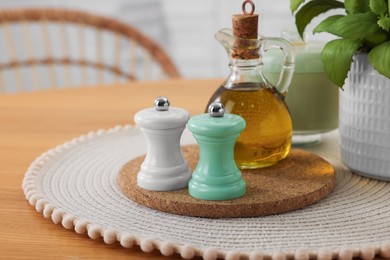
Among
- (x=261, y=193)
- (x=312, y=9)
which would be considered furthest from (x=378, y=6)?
(x=261, y=193)

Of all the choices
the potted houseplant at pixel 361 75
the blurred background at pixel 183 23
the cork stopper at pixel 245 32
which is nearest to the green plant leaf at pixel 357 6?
the potted houseplant at pixel 361 75

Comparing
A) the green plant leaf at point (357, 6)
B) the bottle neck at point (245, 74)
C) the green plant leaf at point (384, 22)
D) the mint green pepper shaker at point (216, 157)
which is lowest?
the mint green pepper shaker at point (216, 157)

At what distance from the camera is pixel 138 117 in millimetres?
803

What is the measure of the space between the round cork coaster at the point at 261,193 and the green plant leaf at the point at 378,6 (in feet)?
0.72

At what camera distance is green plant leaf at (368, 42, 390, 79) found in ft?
2.66

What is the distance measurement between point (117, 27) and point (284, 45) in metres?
1.09

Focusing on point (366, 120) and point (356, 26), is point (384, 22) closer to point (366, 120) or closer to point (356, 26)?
point (356, 26)

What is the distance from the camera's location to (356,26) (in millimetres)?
823

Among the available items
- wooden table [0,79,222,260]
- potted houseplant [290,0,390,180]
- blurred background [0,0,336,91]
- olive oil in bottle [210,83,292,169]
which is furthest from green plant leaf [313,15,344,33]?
blurred background [0,0,336,91]

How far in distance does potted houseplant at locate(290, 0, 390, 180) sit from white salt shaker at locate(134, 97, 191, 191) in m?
0.22

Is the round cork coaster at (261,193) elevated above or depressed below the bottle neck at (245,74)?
below

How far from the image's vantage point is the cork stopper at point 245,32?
847 mm

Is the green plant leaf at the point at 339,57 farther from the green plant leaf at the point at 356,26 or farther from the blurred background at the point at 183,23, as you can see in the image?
the blurred background at the point at 183,23

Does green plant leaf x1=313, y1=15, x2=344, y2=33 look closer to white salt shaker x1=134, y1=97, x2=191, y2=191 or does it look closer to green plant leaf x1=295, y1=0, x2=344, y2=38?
green plant leaf x1=295, y1=0, x2=344, y2=38
